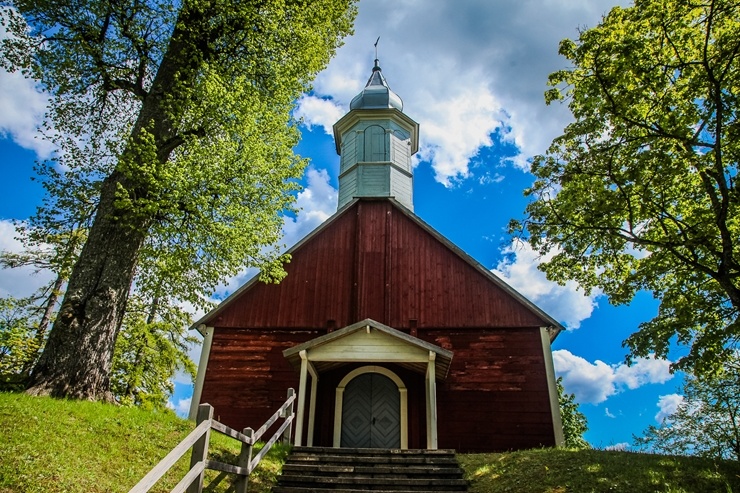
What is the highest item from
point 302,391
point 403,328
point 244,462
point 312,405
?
point 403,328

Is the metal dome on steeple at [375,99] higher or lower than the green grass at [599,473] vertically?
higher

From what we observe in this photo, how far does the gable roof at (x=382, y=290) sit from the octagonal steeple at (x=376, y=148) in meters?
2.23

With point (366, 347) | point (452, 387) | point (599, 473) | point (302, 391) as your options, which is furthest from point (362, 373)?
point (599, 473)

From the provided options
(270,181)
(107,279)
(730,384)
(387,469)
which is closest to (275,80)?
(270,181)

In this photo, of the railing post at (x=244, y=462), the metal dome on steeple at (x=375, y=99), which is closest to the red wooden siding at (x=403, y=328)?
the railing post at (x=244, y=462)

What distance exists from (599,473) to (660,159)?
5.21m

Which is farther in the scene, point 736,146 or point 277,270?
point 277,270

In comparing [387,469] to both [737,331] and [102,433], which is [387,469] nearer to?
[102,433]

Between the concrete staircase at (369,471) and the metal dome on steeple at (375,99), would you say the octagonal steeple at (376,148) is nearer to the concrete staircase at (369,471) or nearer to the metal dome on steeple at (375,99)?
the metal dome on steeple at (375,99)

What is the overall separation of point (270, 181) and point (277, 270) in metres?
2.10

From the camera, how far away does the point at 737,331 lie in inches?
296

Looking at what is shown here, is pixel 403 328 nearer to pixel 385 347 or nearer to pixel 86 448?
pixel 385 347

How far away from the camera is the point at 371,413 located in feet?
39.7

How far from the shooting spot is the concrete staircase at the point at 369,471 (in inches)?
289
